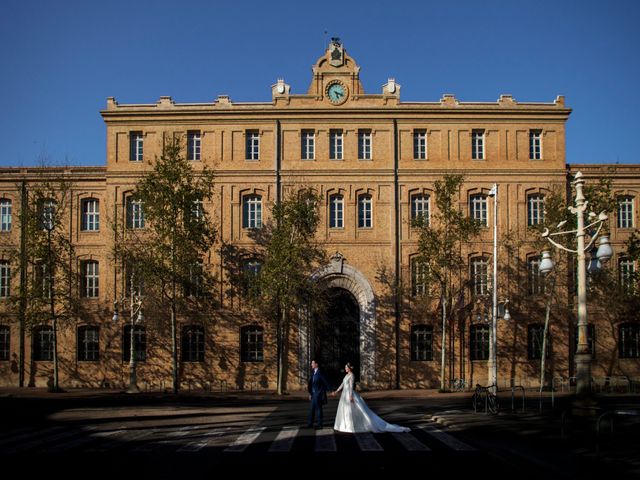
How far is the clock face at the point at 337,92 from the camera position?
39375mm

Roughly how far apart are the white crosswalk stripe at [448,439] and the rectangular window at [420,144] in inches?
868

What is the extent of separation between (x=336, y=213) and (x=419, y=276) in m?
5.97

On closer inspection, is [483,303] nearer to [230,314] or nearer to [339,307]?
[339,307]

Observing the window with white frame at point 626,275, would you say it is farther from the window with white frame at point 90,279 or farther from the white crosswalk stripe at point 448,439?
the window with white frame at point 90,279

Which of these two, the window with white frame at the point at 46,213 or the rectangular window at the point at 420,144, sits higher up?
the rectangular window at the point at 420,144

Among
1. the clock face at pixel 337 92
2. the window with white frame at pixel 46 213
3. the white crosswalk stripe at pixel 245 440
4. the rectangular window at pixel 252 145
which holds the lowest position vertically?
the white crosswalk stripe at pixel 245 440

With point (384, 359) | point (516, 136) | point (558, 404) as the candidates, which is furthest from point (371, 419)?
point (516, 136)

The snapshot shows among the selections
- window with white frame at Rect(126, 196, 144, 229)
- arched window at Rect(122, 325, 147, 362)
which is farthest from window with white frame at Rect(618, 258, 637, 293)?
window with white frame at Rect(126, 196, 144, 229)

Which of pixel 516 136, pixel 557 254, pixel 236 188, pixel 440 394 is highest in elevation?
pixel 516 136

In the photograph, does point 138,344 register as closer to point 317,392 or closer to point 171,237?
point 171,237

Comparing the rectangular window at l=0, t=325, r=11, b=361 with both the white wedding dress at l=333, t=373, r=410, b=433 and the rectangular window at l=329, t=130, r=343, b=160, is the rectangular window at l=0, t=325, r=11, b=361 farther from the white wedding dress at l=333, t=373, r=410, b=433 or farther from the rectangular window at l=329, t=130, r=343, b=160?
the white wedding dress at l=333, t=373, r=410, b=433

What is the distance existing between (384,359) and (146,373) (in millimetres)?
13003

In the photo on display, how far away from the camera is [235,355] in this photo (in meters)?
37.8

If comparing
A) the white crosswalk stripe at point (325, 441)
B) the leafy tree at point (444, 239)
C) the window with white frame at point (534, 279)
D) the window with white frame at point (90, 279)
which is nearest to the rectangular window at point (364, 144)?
the leafy tree at point (444, 239)
